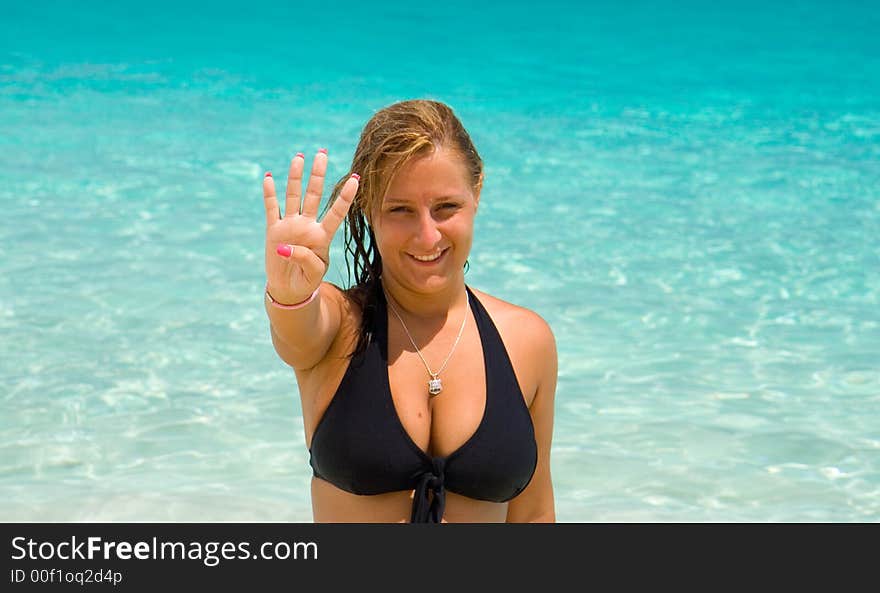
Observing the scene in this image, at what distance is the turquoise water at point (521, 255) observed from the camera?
498cm

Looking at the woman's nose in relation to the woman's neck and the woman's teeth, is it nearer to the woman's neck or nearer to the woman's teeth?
the woman's teeth

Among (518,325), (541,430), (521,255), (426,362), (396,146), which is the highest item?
(521,255)

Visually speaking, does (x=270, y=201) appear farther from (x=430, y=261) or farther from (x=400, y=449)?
(x=400, y=449)

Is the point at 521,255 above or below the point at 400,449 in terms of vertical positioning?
above

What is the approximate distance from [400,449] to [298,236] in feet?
1.71

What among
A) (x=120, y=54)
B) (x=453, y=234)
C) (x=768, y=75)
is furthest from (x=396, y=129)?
(x=120, y=54)

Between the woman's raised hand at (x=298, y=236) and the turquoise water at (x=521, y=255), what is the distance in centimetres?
244

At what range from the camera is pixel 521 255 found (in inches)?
295

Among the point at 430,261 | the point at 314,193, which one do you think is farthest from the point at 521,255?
the point at 314,193

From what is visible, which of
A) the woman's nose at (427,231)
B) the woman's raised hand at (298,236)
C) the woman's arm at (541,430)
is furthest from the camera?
the woman's arm at (541,430)

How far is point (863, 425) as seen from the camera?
5.37 meters

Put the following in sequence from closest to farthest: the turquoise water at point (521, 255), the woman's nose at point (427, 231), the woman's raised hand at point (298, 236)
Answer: the woman's raised hand at point (298, 236) < the woman's nose at point (427, 231) < the turquoise water at point (521, 255)

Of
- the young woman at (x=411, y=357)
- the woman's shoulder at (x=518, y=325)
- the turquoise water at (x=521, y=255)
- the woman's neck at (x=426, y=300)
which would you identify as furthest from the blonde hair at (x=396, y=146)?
the turquoise water at (x=521, y=255)

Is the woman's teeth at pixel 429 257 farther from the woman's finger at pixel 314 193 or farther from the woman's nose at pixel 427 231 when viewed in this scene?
the woman's finger at pixel 314 193
